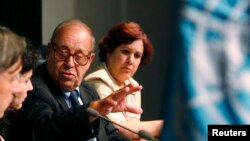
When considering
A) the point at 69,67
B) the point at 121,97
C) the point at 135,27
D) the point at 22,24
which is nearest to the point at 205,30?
the point at 121,97

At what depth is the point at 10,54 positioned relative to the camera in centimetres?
139

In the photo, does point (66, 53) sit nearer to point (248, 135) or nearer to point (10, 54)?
point (10, 54)

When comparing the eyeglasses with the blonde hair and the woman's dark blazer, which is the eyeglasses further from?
the blonde hair

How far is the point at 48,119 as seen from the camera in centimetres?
178

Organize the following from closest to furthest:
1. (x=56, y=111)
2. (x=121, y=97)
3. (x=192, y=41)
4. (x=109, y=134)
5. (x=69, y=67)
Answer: (x=192, y=41), (x=121, y=97), (x=56, y=111), (x=69, y=67), (x=109, y=134)

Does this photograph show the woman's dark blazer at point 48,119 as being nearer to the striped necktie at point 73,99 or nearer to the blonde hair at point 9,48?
the striped necktie at point 73,99

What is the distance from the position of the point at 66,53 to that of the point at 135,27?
68cm

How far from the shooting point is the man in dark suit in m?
1.70

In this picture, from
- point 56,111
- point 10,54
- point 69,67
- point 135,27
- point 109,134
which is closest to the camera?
point 10,54

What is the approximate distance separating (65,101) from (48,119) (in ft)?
0.68

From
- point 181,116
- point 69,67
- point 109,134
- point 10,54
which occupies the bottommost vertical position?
point 109,134

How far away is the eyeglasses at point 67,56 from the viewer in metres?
2.02

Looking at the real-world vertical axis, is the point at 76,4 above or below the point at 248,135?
below

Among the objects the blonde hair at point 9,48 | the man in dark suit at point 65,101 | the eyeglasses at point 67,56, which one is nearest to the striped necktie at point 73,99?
the man in dark suit at point 65,101
